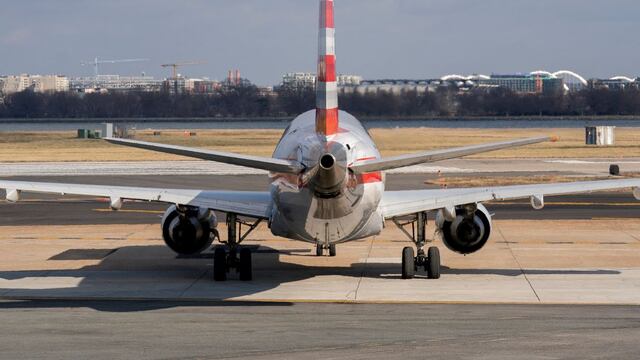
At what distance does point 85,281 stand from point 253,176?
151 ft

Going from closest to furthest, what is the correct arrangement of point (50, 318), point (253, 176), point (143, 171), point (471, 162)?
point (50, 318), point (253, 176), point (143, 171), point (471, 162)

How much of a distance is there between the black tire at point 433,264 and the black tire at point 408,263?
1.55 feet

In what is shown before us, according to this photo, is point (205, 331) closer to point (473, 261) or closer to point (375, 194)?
point (375, 194)

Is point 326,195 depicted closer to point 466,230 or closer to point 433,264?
point 433,264

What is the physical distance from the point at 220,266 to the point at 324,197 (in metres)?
6.17

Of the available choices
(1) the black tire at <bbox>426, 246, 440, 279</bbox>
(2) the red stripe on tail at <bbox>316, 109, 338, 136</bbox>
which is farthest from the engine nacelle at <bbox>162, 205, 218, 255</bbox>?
(2) the red stripe on tail at <bbox>316, 109, 338, 136</bbox>

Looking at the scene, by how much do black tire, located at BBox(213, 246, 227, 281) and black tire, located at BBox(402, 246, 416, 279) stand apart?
5.15 meters

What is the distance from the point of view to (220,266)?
112 feet

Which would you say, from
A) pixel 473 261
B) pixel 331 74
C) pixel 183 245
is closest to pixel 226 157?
pixel 331 74

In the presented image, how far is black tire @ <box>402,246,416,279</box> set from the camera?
3444 cm

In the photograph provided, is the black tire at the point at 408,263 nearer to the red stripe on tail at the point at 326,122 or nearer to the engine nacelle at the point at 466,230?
the engine nacelle at the point at 466,230

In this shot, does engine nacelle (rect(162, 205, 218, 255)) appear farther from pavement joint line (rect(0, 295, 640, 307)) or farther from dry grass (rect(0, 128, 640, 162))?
dry grass (rect(0, 128, 640, 162))

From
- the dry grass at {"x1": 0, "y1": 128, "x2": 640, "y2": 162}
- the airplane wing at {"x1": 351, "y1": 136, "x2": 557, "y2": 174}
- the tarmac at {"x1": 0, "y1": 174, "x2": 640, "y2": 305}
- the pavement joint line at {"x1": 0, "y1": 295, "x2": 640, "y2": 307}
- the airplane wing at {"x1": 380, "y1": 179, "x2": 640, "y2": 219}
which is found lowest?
the tarmac at {"x1": 0, "y1": 174, "x2": 640, "y2": 305}

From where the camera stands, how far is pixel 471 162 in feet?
319
